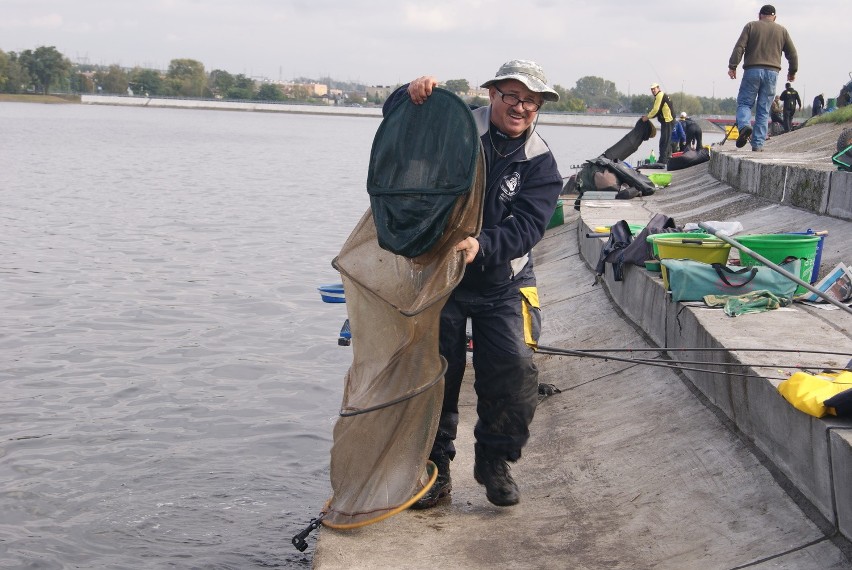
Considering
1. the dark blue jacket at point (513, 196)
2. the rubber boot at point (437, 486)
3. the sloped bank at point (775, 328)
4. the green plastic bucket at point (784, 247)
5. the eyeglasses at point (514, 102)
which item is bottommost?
the rubber boot at point (437, 486)

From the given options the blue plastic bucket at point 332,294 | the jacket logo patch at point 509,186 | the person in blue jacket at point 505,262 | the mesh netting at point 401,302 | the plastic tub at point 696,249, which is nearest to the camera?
the mesh netting at point 401,302

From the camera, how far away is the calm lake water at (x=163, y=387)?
22.7ft

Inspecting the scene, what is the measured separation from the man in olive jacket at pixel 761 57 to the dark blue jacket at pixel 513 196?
34.3ft

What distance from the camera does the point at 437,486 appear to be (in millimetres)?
5289

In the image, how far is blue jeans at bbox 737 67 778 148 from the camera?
1473 cm

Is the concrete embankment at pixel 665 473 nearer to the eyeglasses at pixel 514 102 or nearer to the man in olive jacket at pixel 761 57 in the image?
the eyeglasses at pixel 514 102

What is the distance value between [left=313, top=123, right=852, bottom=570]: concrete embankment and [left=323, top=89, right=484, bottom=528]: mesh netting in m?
0.25

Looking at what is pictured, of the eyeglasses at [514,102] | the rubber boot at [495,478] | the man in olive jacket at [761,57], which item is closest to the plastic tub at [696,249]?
the rubber boot at [495,478]

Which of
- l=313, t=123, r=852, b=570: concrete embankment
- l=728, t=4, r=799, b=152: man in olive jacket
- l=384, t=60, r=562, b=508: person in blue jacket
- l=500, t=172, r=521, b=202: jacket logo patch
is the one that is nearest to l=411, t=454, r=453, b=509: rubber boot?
l=313, t=123, r=852, b=570: concrete embankment

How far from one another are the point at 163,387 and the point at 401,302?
5.83 metres

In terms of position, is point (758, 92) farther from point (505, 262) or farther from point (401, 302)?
point (401, 302)

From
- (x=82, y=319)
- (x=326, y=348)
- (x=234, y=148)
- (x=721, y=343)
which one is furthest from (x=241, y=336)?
(x=234, y=148)

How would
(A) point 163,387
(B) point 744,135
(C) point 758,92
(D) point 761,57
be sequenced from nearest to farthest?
(A) point 163,387
(D) point 761,57
(C) point 758,92
(B) point 744,135

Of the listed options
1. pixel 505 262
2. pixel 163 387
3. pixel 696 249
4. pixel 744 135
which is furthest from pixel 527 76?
pixel 744 135
